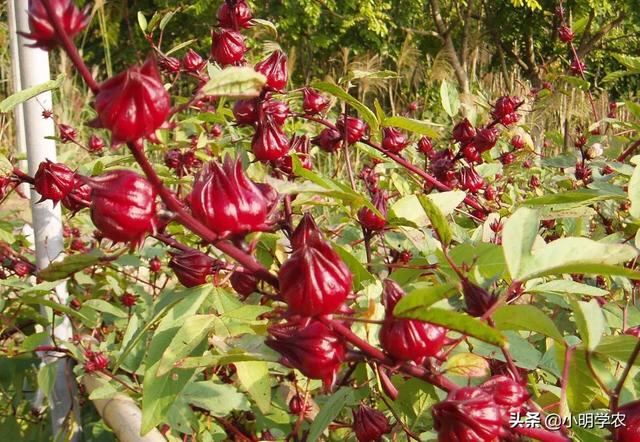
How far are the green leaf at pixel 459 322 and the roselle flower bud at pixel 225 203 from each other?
14 centimetres

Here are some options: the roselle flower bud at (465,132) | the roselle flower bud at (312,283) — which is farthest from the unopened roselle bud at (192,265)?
the roselle flower bud at (465,132)

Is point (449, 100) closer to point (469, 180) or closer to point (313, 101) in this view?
point (469, 180)

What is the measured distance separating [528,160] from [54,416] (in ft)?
6.07

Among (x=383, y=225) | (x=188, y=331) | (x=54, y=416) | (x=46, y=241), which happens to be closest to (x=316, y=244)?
(x=188, y=331)

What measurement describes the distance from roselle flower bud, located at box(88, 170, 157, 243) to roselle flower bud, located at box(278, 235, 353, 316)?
11cm

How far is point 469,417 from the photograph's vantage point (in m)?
0.46

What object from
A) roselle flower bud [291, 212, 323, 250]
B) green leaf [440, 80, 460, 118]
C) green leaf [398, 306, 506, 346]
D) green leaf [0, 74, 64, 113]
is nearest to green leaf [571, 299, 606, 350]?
green leaf [398, 306, 506, 346]

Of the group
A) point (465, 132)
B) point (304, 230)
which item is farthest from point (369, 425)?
point (465, 132)

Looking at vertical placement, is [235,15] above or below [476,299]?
above

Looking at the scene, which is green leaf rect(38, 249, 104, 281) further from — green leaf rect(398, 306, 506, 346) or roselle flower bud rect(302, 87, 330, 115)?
roselle flower bud rect(302, 87, 330, 115)

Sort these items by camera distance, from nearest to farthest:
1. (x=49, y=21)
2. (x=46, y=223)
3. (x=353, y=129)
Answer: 1. (x=49, y=21)
2. (x=353, y=129)
3. (x=46, y=223)

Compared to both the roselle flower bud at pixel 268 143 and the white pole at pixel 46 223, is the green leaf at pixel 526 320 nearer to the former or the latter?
the roselle flower bud at pixel 268 143

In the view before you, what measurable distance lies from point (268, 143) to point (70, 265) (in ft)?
0.94

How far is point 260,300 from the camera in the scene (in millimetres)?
902
